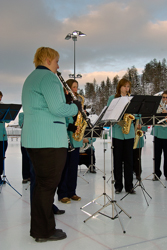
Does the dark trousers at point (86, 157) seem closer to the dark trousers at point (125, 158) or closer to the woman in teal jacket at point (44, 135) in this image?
the dark trousers at point (125, 158)

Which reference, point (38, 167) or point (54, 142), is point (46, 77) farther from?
point (38, 167)

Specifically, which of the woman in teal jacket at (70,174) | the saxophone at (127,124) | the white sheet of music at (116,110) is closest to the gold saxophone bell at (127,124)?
the saxophone at (127,124)

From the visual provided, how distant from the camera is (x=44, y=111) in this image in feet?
7.21

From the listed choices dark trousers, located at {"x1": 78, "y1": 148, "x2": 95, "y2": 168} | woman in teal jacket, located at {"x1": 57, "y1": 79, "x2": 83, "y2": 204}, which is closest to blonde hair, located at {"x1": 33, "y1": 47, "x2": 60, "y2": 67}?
woman in teal jacket, located at {"x1": 57, "y1": 79, "x2": 83, "y2": 204}

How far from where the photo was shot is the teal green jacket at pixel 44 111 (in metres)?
2.16

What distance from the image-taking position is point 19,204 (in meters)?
3.56

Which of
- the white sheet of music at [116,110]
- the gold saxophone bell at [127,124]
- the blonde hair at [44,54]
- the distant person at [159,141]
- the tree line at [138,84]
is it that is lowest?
the distant person at [159,141]

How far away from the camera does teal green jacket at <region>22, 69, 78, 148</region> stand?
216cm

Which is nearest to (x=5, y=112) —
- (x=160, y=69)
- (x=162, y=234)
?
(x=162, y=234)

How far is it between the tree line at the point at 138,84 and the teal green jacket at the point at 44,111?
2002 inches

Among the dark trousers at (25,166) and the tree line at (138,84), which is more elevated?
the tree line at (138,84)

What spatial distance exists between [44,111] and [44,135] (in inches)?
8.7

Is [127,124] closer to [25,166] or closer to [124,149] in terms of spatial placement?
[124,149]

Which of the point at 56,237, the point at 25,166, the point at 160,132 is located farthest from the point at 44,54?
the point at 160,132
